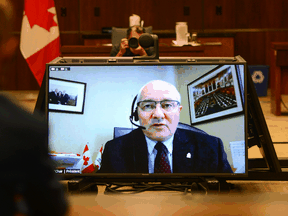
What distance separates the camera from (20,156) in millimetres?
417

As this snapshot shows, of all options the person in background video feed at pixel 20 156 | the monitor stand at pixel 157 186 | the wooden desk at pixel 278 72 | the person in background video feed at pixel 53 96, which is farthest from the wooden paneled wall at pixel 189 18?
the person in background video feed at pixel 20 156

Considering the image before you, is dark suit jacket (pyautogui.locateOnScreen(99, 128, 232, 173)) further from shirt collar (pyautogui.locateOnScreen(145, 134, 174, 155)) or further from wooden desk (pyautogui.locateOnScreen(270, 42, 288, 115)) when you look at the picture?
wooden desk (pyautogui.locateOnScreen(270, 42, 288, 115))

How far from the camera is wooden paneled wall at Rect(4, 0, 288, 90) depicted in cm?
784

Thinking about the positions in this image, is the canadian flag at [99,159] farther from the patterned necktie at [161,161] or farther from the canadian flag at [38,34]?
the canadian flag at [38,34]

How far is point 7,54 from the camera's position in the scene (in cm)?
40

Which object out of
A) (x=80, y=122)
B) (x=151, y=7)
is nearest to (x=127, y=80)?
(x=80, y=122)

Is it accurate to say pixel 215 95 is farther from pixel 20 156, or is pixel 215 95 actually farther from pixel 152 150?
pixel 20 156

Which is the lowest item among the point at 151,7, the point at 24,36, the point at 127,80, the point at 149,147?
the point at 149,147

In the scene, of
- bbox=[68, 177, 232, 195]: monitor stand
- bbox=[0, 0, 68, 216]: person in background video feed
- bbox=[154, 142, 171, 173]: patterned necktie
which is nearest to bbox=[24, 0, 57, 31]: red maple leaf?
bbox=[68, 177, 232, 195]: monitor stand

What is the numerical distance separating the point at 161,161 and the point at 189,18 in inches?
268

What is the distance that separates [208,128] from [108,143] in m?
0.39

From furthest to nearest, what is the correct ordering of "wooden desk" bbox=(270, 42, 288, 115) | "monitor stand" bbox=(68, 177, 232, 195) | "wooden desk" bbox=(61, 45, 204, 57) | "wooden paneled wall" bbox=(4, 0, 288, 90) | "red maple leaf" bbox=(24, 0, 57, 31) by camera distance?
"wooden paneled wall" bbox=(4, 0, 288, 90) < "wooden desk" bbox=(61, 45, 204, 57) < "wooden desk" bbox=(270, 42, 288, 115) < "red maple leaf" bbox=(24, 0, 57, 31) < "monitor stand" bbox=(68, 177, 232, 195)

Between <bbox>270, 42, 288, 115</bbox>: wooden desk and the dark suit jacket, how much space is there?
3954 mm

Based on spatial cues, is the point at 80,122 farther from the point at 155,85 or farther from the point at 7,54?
the point at 7,54
